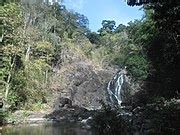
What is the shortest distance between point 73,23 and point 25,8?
18.1m

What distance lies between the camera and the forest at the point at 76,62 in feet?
60.6

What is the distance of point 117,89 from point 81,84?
5.87 metres

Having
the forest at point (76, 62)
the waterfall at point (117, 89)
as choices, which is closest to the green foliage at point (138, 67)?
the forest at point (76, 62)

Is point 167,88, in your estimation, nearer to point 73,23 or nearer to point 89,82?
point 89,82

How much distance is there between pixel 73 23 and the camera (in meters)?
71.7

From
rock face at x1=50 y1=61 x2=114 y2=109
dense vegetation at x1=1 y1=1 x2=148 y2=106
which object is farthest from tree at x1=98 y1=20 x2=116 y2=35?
rock face at x1=50 y1=61 x2=114 y2=109

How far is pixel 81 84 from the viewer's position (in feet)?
186

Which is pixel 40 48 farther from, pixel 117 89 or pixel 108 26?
pixel 108 26

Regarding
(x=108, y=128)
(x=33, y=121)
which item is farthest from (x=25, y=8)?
(x=108, y=128)

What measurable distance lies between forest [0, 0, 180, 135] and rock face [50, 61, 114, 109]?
17cm

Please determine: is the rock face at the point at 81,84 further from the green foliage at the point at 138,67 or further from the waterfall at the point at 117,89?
the green foliage at the point at 138,67

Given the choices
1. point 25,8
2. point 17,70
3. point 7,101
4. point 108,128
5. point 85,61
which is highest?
point 25,8

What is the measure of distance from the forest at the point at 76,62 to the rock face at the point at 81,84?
0.17 m

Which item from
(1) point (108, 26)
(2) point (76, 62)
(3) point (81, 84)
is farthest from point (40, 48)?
(1) point (108, 26)
